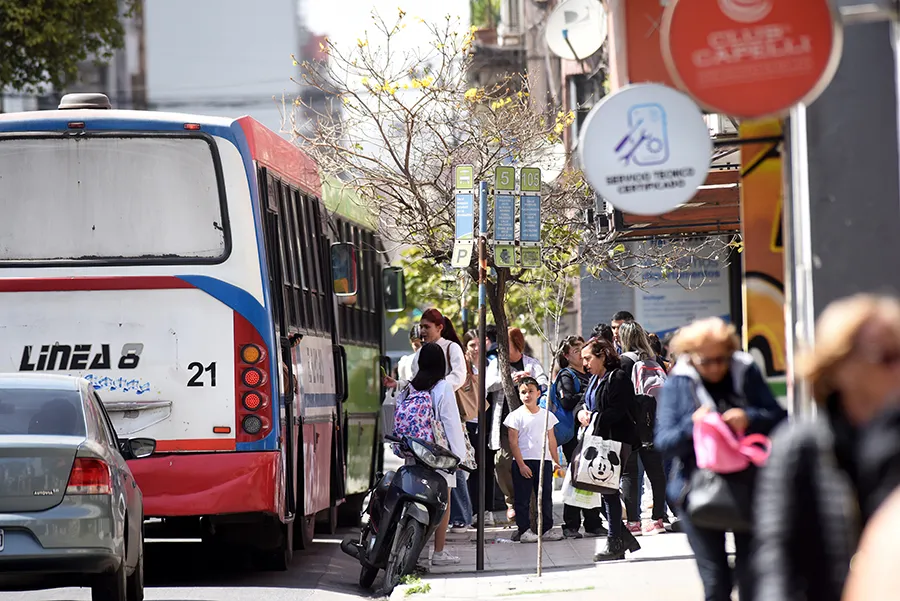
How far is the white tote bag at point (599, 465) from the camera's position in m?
12.7

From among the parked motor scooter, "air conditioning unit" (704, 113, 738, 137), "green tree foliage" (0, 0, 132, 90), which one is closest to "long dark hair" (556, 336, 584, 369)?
"air conditioning unit" (704, 113, 738, 137)

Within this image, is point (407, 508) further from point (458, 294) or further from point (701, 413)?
point (458, 294)

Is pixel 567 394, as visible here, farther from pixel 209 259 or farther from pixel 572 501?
pixel 209 259

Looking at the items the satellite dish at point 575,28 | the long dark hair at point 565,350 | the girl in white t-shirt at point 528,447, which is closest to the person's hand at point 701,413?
the girl in white t-shirt at point 528,447

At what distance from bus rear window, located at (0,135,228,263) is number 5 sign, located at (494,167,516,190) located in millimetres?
2454

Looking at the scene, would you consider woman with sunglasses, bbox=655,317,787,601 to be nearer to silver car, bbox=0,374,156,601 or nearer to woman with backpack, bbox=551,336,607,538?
silver car, bbox=0,374,156,601

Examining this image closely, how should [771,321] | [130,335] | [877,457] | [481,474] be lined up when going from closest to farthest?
[877,457], [771,321], [130,335], [481,474]

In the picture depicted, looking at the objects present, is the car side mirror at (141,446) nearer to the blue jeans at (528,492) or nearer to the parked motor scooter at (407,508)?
the parked motor scooter at (407,508)

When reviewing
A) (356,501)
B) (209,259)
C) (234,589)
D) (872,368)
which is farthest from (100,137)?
(872,368)

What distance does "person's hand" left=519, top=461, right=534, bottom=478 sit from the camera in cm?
1459

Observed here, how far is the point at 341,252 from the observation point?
15.0 m

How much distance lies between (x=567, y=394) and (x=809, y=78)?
8532mm

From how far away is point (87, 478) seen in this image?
962cm

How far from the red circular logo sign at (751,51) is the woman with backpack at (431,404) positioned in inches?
210
